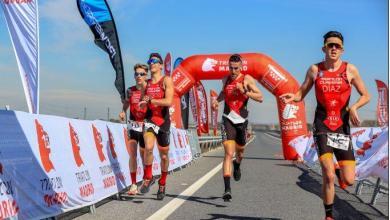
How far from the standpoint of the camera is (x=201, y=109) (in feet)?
108

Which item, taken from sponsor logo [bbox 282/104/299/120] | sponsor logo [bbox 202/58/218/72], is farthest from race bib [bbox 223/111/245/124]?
sponsor logo [bbox 202/58/218/72]

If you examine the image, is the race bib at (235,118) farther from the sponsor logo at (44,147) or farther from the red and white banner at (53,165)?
the sponsor logo at (44,147)

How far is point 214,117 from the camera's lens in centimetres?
4122

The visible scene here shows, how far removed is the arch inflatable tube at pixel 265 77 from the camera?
19.1 meters

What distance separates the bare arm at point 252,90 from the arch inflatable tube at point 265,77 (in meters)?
10.4

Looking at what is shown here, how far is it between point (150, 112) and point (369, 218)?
3.68 meters

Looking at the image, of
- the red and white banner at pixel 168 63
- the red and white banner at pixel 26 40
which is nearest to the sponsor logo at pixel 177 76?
the red and white banner at pixel 168 63

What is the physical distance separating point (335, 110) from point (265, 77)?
14.4 m

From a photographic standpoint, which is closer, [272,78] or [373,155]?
[373,155]

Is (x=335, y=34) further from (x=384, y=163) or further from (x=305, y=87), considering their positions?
(x=384, y=163)


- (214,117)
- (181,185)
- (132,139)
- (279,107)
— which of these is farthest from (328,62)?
(214,117)

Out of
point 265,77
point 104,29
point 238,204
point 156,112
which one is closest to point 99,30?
point 104,29

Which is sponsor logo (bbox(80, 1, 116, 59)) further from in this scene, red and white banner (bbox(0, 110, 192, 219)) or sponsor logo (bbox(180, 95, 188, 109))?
sponsor logo (bbox(180, 95, 188, 109))

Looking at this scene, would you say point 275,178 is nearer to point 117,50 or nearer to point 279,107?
point 117,50
